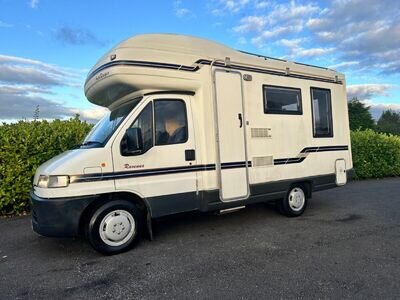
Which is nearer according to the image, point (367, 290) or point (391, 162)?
point (367, 290)

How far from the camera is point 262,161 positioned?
6352mm

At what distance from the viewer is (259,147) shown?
20.7 ft

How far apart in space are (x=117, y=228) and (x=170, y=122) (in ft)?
5.73

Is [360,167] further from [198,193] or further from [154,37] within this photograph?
[154,37]

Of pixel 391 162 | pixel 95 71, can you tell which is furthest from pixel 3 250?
pixel 391 162

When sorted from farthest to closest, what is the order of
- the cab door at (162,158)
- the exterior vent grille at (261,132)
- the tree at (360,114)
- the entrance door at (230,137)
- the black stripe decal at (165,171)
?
the tree at (360,114) → the exterior vent grille at (261,132) → the entrance door at (230,137) → the cab door at (162,158) → the black stripe decal at (165,171)

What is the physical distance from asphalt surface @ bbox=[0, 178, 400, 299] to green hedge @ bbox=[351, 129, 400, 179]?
280 inches

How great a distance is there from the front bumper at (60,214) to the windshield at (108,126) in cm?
87

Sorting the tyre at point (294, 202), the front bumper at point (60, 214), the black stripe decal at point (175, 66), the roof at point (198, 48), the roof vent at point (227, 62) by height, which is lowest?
the tyre at point (294, 202)

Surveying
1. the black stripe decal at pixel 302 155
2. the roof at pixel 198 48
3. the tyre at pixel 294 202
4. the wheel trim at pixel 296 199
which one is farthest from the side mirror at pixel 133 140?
the wheel trim at pixel 296 199

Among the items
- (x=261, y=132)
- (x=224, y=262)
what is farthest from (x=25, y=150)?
(x=224, y=262)

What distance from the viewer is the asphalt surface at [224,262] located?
3857mm

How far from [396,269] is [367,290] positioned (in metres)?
0.83

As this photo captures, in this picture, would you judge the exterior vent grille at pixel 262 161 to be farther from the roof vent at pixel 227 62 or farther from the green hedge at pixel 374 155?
the green hedge at pixel 374 155
